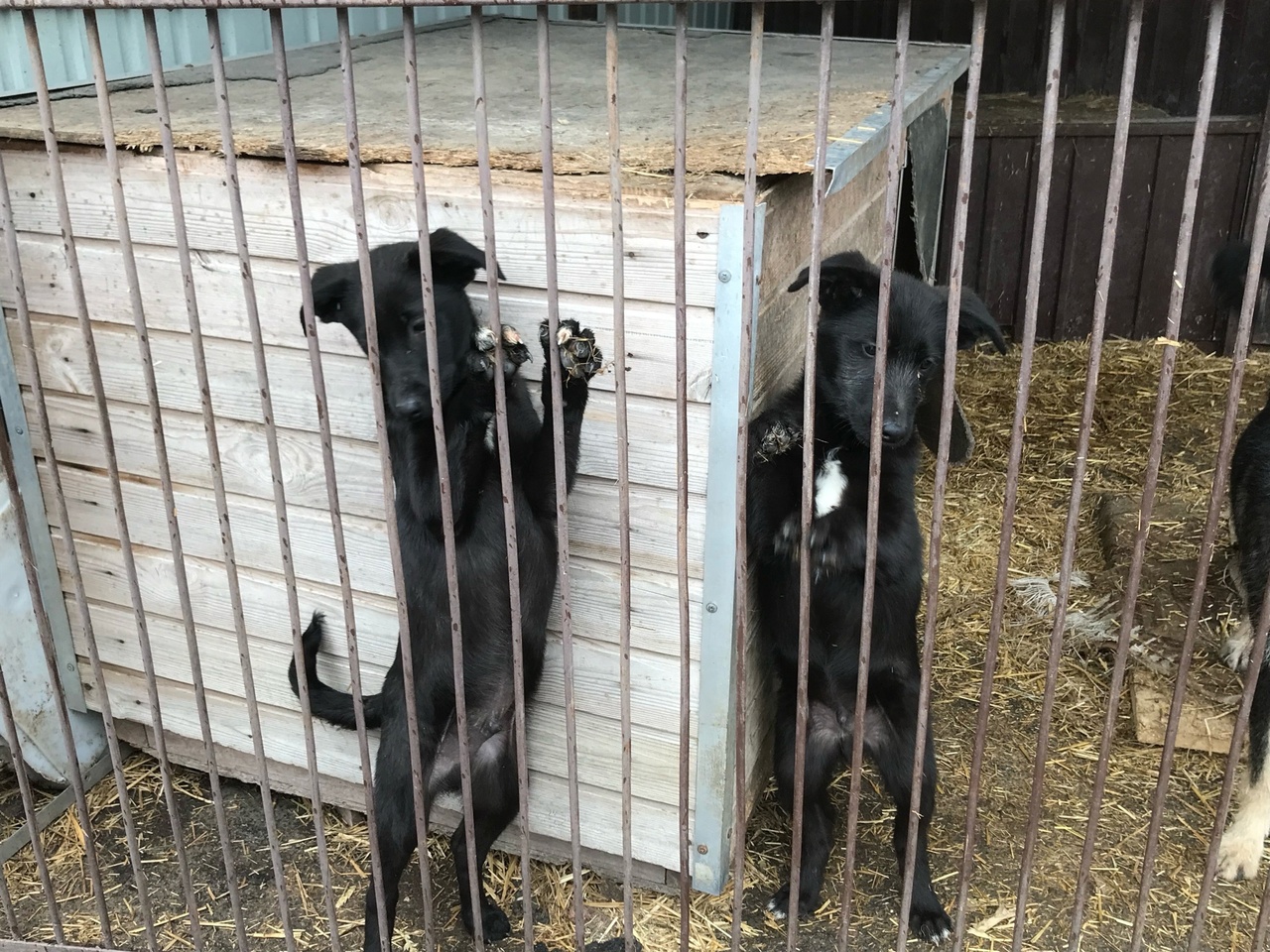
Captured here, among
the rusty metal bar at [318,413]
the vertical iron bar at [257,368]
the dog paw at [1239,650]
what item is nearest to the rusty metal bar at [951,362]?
the rusty metal bar at [318,413]

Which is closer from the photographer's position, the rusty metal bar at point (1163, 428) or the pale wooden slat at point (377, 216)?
the rusty metal bar at point (1163, 428)

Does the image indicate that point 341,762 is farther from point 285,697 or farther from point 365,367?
point 365,367

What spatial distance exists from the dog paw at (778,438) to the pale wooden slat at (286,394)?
23cm

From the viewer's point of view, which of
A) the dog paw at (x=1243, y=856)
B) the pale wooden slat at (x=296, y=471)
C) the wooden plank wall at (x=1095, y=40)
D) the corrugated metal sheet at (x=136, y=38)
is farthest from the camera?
the wooden plank wall at (x=1095, y=40)

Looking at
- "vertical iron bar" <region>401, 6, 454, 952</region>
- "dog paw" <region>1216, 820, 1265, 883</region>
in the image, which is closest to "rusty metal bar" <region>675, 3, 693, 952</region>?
"vertical iron bar" <region>401, 6, 454, 952</region>

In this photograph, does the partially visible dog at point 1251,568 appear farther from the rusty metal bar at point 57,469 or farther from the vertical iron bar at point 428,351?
the rusty metal bar at point 57,469

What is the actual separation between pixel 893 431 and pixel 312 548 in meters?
1.83

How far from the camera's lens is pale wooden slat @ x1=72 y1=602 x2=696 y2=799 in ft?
10.6

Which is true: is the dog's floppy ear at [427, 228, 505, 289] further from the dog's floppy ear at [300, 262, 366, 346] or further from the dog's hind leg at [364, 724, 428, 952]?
the dog's hind leg at [364, 724, 428, 952]

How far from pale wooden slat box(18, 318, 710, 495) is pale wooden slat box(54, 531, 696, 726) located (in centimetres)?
55

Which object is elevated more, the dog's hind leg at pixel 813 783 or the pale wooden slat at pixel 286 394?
the pale wooden slat at pixel 286 394

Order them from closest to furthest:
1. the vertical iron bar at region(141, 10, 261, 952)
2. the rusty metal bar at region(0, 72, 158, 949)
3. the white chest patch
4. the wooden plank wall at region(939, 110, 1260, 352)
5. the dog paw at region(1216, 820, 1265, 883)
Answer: the vertical iron bar at region(141, 10, 261, 952) < the rusty metal bar at region(0, 72, 158, 949) < the white chest patch < the dog paw at region(1216, 820, 1265, 883) < the wooden plank wall at region(939, 110, 1260, 352)

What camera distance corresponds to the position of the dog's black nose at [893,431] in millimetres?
2795

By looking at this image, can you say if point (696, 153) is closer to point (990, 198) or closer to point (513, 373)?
point (513, 373)
